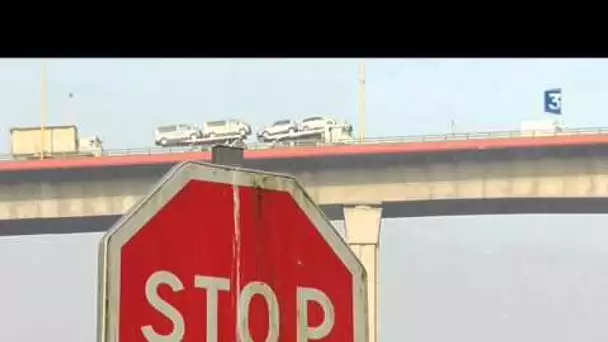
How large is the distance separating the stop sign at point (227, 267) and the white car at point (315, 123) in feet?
156

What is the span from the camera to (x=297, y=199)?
90.7 inches

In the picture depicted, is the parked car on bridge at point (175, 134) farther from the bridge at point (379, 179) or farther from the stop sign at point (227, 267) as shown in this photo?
the stop sign at point (227, 267)

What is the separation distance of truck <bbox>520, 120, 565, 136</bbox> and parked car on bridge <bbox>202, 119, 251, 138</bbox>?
15.7 meters

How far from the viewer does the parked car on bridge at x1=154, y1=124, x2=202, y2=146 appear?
5609 cm

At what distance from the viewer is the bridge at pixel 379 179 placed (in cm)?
4241

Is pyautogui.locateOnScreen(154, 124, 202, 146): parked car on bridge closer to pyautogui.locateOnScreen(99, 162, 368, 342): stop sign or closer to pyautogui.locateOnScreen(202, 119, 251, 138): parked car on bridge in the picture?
pyautogui.locateOnScreen(202, 119, 251, 138): parked car on bridge

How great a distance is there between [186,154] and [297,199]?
4261cm

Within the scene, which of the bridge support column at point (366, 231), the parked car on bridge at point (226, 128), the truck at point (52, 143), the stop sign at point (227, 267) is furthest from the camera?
the parked car on bridge at point (226, 128)

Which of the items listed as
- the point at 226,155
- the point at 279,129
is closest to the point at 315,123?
the point at 279,129

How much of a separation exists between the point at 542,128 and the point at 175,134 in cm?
2087

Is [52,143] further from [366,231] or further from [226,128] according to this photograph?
[366,231]

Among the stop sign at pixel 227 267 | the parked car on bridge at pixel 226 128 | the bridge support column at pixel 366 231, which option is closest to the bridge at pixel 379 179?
the bridge support column at pixel 366 231
